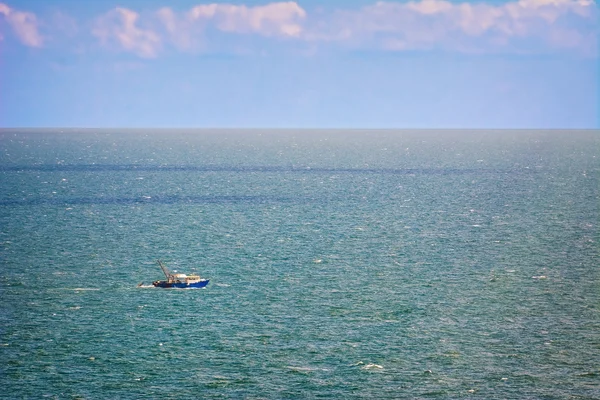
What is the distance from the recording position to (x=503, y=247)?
71375 millimetres

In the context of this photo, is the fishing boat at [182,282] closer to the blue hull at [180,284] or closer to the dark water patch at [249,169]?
the blue hull at [180,284]

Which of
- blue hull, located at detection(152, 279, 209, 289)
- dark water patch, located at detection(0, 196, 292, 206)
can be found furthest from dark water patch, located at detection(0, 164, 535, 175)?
blue hull, located at detection(152, 279, 209, 289)

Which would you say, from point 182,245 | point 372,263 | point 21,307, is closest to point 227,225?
point 182,245

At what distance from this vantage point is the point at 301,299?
5262 centimetres

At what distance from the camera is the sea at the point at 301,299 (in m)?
39.3

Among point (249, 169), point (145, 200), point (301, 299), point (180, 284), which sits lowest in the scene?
point (301, 299)

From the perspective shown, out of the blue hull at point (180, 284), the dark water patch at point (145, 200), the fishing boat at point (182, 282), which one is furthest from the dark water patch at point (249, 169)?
the blue hull at point (180, 284)

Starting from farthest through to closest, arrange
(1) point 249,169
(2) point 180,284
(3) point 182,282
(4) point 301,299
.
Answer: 1. (1) point 249,169
2. (3) point 182,282
3. (2) point 180,284
4. (4) point 301,299

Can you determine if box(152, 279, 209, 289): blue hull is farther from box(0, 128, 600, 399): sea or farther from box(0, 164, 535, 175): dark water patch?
box(0, 164, 535, 175): dark water patch

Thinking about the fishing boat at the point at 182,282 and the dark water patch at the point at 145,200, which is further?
the dark water patch at the point at 145,200

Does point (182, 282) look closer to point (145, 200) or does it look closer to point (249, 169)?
point (145, 200)

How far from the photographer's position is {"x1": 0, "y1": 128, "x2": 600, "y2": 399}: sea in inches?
1547

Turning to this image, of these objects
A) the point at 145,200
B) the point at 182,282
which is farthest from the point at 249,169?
the point at 182,282

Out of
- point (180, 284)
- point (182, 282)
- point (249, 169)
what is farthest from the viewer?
point (249, 169)
